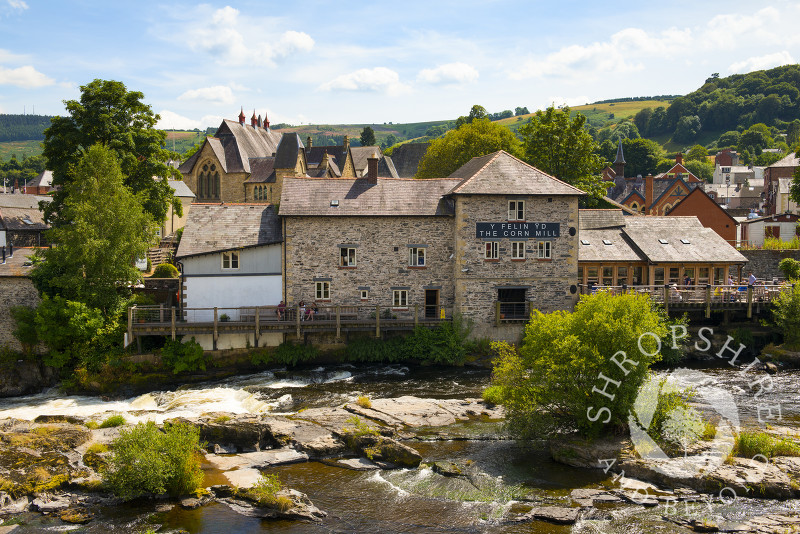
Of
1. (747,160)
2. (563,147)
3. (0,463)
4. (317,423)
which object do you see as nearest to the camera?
(0,463)

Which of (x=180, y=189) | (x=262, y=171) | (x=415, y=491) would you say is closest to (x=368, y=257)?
(x=415, y=491)

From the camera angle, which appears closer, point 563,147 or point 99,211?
point 99,211

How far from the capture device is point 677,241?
125 feet

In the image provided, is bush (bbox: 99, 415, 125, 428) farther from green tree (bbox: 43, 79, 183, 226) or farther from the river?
green tree (bbox: 43, 79, 183, 226)

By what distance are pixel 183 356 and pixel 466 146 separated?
28876 mm

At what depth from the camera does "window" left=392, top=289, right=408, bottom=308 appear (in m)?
33.4

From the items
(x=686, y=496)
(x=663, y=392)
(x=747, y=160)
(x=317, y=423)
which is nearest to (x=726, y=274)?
(x=663, y=392)

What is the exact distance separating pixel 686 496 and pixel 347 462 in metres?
9.18

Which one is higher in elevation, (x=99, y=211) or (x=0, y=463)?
(x=99, y=211)

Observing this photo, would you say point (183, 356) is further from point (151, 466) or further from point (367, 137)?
point (367, 137)

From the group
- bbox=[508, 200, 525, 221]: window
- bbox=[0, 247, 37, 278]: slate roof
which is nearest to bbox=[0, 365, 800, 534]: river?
bbox=[0, 247, 37, 278]: slate roof

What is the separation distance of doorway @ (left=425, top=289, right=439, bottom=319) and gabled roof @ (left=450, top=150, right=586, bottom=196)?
5.11m

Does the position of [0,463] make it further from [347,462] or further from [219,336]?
[219,336]

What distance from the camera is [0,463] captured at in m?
18.8
